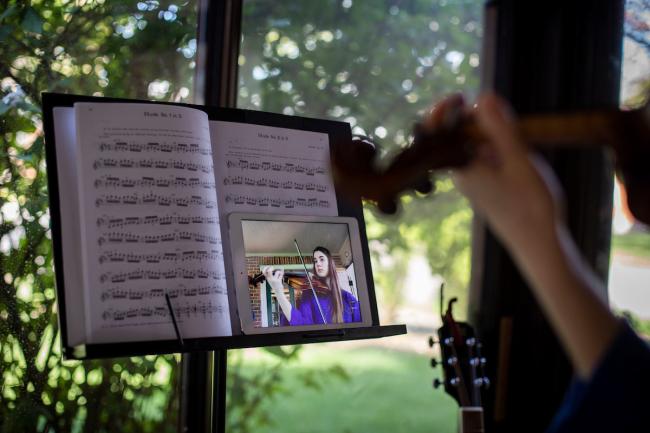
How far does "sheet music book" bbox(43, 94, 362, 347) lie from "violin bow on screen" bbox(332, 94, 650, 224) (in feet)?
2.29

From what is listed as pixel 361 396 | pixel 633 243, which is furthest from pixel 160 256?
pixel 633 243

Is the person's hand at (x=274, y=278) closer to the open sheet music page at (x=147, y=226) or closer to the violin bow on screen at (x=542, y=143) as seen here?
the open sheet music page at (x=147, y=226)

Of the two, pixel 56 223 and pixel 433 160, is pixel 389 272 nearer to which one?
pixel 56 223

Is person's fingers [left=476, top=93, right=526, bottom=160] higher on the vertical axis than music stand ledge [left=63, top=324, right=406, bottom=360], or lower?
higher

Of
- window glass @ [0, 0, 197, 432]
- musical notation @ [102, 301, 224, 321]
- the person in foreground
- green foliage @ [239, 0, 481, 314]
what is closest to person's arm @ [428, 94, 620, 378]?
the person in foreground

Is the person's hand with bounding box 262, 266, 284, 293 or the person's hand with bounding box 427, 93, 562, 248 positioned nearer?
the person's hand with bounding box 427, 93, 562, 248

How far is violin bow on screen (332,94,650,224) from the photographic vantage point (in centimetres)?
78

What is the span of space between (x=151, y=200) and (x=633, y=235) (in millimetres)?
1887

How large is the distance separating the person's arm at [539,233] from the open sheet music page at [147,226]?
0.89m

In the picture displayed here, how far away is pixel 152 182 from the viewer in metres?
1.50

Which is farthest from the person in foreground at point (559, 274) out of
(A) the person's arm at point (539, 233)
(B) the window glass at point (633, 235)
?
(B) the window glass at point (633, 235)

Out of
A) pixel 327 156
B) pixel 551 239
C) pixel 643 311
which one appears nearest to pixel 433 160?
pixel 551 239

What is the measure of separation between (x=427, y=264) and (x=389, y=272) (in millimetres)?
182

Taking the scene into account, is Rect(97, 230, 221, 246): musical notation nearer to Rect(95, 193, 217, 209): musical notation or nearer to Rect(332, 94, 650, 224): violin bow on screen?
Rect(95, 193, 217, 209): musical notation
